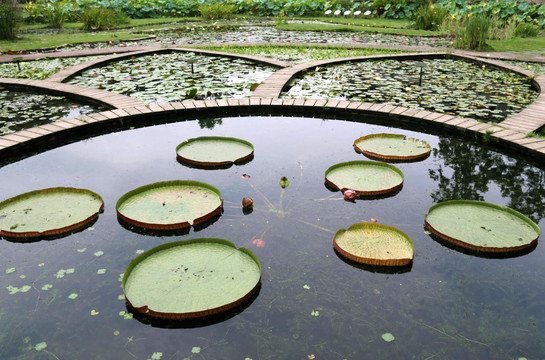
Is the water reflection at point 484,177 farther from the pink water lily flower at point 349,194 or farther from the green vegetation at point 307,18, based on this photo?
the green vegetation at point 307,18

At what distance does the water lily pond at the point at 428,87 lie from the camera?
480 cm

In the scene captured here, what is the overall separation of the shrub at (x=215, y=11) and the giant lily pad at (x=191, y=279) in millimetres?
14607

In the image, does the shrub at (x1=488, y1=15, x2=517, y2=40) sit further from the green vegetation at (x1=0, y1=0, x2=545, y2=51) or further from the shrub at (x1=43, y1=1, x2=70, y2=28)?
the shrub at (x1=43, y1=1, x2=70, y2=28)

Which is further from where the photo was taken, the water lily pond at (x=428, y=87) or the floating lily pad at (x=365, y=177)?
the water lily pond at (x=428, y=87)

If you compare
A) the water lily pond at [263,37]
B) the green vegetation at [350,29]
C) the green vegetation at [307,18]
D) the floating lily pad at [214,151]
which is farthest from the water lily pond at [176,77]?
the green vegetation at [350,29]

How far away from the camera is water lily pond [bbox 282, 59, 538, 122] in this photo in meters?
4.80

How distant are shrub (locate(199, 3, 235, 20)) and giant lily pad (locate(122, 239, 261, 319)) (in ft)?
47.9

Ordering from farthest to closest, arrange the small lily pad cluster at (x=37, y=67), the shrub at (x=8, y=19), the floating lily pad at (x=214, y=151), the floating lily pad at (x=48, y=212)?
the shrub at (x=8, y=19) → the small lily pad cluster at (x=37, y=67) → the floating lily pad at (x=214, y=151) → the floating lily pad at (x=48, y=212)

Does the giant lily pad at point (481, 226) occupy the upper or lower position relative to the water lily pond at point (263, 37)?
lower

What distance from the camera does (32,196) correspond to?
2830mm

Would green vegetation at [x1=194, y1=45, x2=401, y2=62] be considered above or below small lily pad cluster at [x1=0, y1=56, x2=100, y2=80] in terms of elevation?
above

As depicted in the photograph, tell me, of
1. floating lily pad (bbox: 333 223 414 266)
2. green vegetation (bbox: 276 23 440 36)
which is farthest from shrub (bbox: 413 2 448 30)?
floating lily pad (bbox: 333 223 414 266)

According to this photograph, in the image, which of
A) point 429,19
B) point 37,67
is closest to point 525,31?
point 429,19

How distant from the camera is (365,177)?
312 centimetres
